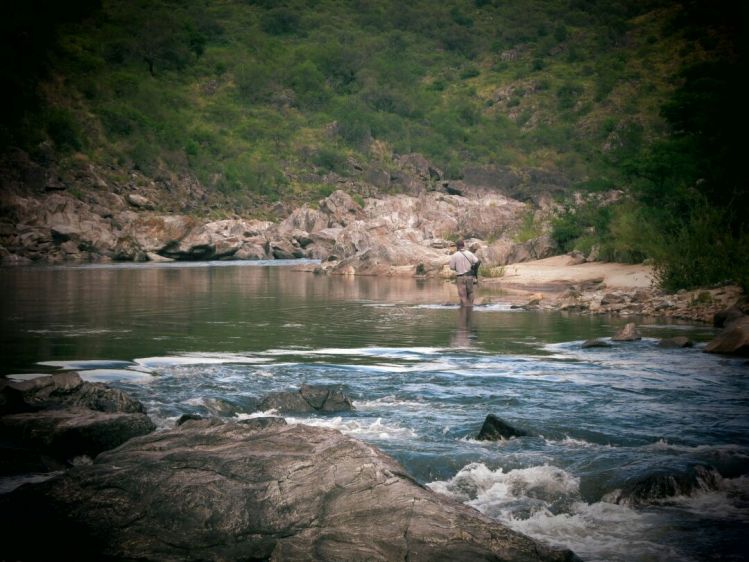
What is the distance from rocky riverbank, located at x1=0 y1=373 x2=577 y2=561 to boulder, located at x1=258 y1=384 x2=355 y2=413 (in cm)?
336

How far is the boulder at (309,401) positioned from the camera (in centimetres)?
912

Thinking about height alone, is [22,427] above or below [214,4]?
below

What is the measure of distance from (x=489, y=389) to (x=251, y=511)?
19.4ft

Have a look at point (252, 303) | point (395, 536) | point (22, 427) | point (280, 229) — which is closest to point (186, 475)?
point (395, 536)

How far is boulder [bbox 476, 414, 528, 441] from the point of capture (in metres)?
7.82

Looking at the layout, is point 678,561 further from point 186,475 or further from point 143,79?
point 143,79

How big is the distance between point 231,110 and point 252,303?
64965 mm

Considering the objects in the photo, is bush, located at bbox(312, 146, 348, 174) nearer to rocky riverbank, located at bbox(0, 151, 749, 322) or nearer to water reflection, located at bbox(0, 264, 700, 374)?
rocky riverbank, located at bbox(0, 151, 749, 322)

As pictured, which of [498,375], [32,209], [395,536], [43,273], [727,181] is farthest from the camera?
[32,209]

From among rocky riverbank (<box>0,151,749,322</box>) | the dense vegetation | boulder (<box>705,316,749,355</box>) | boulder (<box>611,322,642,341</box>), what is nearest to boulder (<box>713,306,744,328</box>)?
rocky riverbank (<box>0,151,749,322</box>)

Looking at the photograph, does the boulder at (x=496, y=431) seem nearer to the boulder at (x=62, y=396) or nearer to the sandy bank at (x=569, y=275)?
the boulder at (x=62, y=396)

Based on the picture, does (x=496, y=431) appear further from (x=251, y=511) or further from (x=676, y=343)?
(x=676, y=343)

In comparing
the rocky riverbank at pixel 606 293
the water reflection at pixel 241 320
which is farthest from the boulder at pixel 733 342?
the rocky riverbank at pixel 606 293

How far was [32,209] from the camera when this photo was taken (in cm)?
4847
